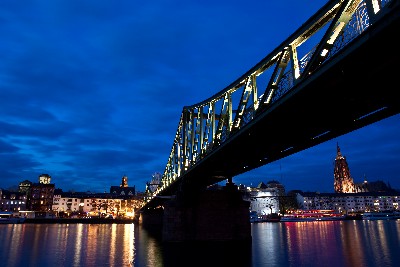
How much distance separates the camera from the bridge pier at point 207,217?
44.7m

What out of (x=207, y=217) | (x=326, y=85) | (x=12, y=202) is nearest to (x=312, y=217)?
(x=207, y=217)

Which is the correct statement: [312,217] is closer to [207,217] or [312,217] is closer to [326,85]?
[207,217]

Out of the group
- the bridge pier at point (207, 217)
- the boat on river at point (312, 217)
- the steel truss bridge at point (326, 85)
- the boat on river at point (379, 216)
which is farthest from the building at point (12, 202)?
the boat on river at point (379, 216)

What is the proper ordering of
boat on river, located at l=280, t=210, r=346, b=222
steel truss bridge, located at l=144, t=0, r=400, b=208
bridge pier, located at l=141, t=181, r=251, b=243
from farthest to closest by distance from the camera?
1. boat on river, located at l=280, t=210, r=346, b=222
2. bridge pier, located at l=141, t=181, r=251, b=243
3. steel truss bridge, located at l=144, t=0, r=400, b=208

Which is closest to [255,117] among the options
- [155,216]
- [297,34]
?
[297,34]

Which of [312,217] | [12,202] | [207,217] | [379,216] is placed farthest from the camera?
[312,217]

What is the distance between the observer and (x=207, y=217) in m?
45.8

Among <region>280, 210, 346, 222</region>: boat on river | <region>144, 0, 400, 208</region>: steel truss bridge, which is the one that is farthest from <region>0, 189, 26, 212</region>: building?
<region>144, 0, 400, 208</region>: steel truss bridge

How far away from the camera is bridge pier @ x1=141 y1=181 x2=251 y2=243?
147 ft

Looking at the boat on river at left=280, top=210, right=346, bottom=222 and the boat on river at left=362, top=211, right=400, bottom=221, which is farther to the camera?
the boat on river at left=362, top=211, right=400, bottom=221

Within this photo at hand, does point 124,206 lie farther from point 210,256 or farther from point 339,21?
point 339,21

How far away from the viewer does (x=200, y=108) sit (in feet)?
137

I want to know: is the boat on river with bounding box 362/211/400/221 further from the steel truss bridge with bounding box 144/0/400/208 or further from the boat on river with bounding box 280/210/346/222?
the steel truss bridge with bounding box 144/0/400/208

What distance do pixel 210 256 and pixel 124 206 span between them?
560 ft
